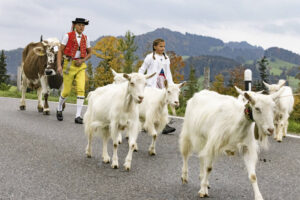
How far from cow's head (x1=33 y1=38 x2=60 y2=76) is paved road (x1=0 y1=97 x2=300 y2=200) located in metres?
3.56

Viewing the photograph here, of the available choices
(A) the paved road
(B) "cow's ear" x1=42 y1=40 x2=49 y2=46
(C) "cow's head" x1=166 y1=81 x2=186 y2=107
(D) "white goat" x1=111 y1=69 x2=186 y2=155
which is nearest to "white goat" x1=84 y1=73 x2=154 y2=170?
(A) the paved road

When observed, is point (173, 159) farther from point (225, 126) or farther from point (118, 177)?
point (225, 126)

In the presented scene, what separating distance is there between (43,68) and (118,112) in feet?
22.6

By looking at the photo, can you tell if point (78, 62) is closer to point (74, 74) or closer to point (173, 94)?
point (74, 74)

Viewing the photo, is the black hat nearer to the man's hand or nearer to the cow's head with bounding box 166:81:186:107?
the man's hand

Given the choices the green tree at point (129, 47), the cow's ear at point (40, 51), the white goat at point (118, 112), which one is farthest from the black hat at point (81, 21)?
the green tree at point (129, 47)

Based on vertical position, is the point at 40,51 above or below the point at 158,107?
above

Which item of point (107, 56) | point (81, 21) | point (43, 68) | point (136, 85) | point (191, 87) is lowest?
point (191, 87)

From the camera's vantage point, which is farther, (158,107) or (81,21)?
(81,21)

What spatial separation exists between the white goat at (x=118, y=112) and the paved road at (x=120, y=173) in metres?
0.39

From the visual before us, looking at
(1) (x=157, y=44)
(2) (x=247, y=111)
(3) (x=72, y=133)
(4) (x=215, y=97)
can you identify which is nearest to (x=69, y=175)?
(4) (x=215, y=97)

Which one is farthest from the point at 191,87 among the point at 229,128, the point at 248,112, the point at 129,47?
the point at 248,112

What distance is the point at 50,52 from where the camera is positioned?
37.8ft

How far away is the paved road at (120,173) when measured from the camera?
4402 mm
